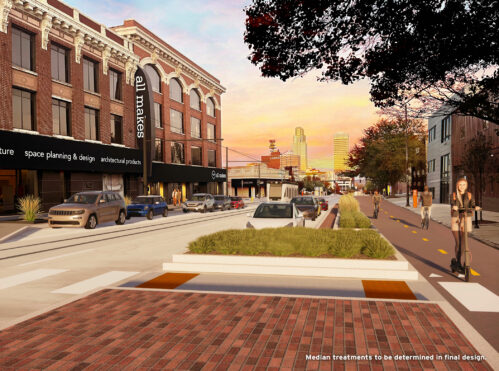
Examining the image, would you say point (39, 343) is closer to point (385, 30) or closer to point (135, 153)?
point (385, 30)

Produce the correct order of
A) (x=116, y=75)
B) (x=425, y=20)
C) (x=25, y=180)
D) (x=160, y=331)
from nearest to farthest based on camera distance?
(x=160, y=331) < (x=425, y=20) < (x=25, y=180) < (x=116, y=75)

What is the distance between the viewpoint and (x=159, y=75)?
4394cm

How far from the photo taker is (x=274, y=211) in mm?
14469

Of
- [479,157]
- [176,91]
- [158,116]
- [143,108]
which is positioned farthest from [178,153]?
[479,157]

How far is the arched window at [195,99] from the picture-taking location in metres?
52.7

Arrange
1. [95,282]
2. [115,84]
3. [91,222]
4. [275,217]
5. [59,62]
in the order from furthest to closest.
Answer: [115,84]
[59,62]
[91,222]
[275,217]
[95,282]

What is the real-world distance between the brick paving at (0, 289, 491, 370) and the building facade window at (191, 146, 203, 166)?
151 ft

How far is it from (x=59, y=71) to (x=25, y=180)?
8.56m

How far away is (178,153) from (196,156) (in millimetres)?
5478

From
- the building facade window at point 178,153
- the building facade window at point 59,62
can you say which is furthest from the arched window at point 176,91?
the building facade window at point 59,62

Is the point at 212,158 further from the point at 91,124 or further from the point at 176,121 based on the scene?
the point at 91,124

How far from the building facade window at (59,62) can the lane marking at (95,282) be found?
24.9 metres

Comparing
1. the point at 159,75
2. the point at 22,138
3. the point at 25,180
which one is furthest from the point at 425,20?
the point at 159,75

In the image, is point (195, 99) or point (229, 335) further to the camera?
point (195, 99)
